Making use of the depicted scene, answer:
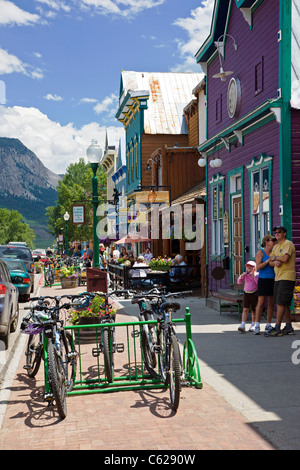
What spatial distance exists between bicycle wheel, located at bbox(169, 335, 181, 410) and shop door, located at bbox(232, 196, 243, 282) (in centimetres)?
912

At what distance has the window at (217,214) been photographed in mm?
17031

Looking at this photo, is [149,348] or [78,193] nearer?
[149,348]

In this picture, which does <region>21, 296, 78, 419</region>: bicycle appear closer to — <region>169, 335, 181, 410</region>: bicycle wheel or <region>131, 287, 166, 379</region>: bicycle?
<region>131, 287, 166, 379</region>: bicycle

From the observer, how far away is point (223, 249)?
16.7 m

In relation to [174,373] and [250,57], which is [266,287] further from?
[250,57]

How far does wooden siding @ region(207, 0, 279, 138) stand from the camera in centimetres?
1275

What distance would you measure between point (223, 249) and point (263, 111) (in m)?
5.18

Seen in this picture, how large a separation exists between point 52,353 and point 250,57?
34.9 feet

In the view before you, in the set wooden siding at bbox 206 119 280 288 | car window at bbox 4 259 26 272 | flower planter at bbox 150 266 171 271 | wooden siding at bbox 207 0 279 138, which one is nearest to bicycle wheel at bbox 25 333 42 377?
wooden siding at bbox 206 119 280 288

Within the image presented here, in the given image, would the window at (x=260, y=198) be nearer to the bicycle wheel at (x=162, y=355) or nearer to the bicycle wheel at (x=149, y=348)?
the bicycle wheel at (x=149, y=348)

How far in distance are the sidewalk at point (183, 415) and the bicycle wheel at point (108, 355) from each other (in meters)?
0.34

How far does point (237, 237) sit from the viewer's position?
610 inches
